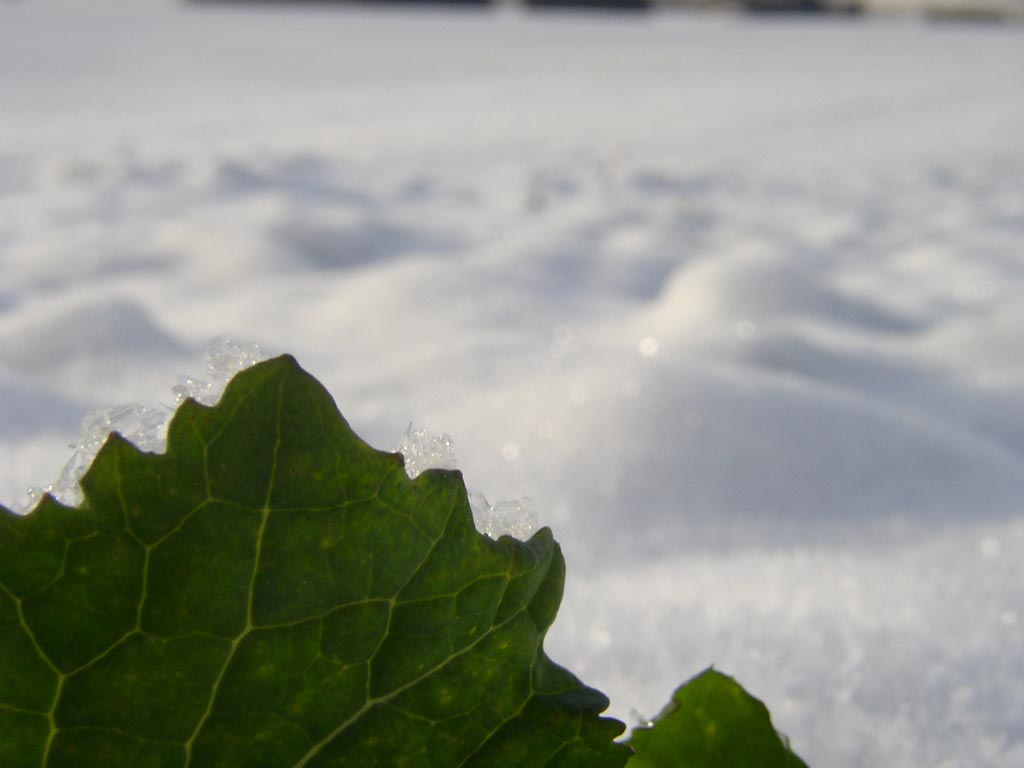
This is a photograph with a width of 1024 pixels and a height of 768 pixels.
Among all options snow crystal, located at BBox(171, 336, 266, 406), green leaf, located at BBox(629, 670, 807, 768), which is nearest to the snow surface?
green leaf, located at BBox(629, 670, 807, 768)

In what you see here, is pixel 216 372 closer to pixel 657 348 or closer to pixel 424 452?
pixel 424 452

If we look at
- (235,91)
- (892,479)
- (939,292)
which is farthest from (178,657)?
(235,91)

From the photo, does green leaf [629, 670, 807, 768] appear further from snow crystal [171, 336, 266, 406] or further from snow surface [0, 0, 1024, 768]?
snow crystal [171, 336, 266, 406]

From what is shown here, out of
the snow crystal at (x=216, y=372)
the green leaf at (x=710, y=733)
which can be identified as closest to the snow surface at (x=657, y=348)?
the green leaf at (x=710, y=733)

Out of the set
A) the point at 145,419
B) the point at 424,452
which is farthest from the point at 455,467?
the point at 145,419

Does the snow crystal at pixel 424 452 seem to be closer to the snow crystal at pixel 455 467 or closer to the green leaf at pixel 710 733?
the snow crystal at pixel 455 467
